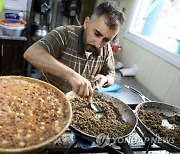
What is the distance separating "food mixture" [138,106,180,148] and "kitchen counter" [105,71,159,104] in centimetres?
55

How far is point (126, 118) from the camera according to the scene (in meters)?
1.05

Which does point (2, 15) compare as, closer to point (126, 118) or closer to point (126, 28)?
point (126, 28)

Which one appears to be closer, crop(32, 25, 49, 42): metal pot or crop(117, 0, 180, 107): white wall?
crop(117, 0, 180, 107): white wall

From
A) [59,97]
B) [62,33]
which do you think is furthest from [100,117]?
[62,33]

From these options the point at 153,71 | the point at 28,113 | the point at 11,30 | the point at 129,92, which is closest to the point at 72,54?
the point at 28,113

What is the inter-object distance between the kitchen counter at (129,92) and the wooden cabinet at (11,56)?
4.14 feet

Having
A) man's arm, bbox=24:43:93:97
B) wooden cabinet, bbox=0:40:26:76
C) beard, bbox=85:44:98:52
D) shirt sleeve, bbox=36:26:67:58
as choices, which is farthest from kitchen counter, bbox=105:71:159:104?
wooden cabinet, bbox=0:40:26:76

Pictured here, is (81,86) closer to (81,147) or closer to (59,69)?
(59,69)

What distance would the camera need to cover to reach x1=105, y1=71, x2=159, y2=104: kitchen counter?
1.76 metres

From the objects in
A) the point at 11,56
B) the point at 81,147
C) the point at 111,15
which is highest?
the point at 111,15

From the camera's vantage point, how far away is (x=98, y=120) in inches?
38.3

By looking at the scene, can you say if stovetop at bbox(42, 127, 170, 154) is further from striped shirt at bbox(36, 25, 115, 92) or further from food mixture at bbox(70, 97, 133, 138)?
striped shirt at bbox(36, 25, 115, 92)

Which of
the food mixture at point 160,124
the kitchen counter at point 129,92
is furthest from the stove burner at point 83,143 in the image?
the kitchen counter at point 129,92

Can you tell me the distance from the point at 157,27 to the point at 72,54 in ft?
4.06
